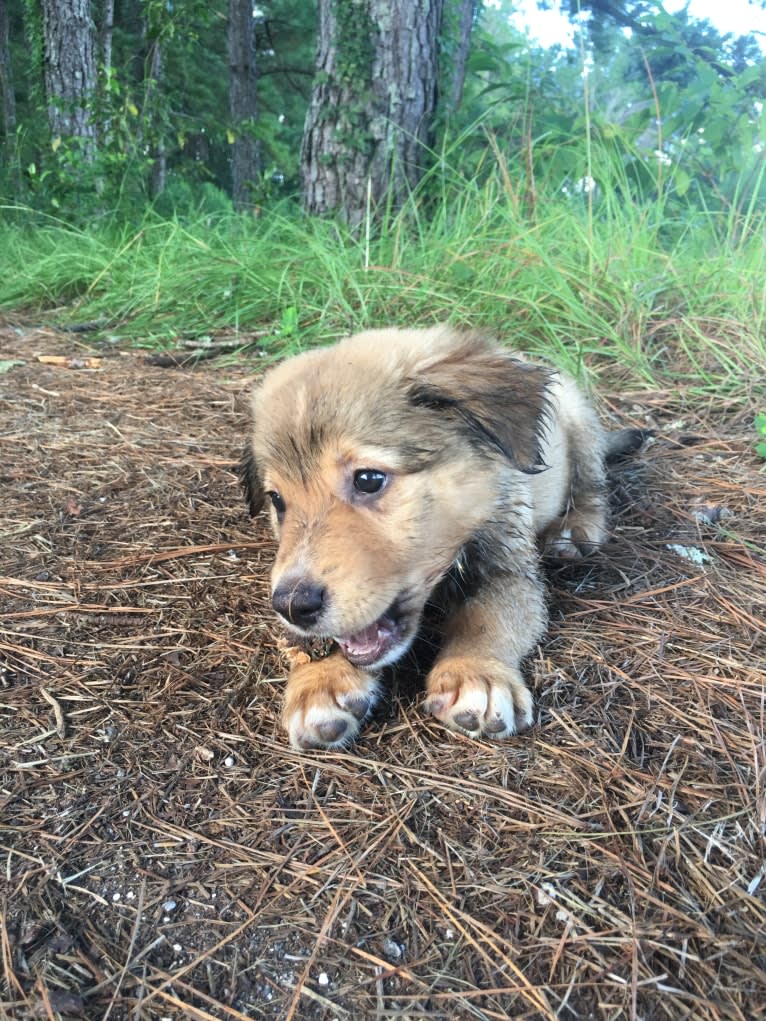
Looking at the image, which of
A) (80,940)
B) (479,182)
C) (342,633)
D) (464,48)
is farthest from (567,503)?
(464,48)

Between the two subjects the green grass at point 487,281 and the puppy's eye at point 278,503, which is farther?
the green grass at point 487,281

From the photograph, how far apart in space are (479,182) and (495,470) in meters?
4.42

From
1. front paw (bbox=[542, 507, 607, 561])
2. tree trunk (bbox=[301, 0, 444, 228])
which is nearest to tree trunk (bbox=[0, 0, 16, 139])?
tree trunk (bbox=[301, 0, 444, 228])

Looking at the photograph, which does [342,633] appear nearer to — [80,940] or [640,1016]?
[80,940]

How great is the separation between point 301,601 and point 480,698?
519 millimetres

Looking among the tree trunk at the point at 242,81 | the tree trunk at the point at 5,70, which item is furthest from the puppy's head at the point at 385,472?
the tree trunk at the point at 5,70

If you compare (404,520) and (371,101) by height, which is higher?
(371,101)

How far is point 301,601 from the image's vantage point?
178 centimetres

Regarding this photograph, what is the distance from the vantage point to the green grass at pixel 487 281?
4.24m

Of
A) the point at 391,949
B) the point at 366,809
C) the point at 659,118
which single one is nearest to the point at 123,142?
the point at 659,118

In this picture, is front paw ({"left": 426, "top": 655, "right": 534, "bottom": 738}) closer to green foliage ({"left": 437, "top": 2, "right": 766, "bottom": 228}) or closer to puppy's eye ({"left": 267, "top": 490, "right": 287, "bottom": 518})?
puppy's eye ({"left": 267, "top": 490, "right": 287, "bottom": 518})

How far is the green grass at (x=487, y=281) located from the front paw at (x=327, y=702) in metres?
2.59

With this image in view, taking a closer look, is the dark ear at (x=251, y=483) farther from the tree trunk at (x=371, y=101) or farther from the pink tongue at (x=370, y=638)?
the tree trunk at (x=371, y=101)

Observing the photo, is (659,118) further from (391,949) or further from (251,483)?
(391,949)
